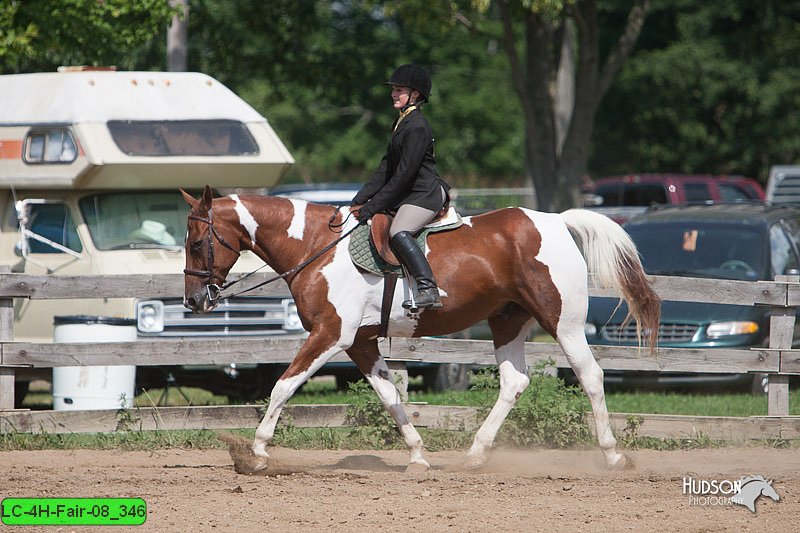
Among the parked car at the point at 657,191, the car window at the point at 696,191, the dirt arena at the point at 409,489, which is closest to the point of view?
the dirt arena at the point at 409,489

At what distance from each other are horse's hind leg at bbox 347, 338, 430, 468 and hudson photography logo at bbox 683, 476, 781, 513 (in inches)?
75.4

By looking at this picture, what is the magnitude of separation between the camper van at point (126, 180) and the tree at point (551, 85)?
7.50m

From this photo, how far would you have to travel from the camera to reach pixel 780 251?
1238 centimetres

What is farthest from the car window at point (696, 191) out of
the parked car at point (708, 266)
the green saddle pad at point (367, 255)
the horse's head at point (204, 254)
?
the horse's head at point (204, 254)

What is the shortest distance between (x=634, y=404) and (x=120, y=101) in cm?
581

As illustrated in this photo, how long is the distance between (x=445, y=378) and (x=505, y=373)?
411 cm

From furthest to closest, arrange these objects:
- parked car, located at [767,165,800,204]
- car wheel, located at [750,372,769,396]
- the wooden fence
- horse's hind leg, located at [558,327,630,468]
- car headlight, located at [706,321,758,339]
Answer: parked car, located at [767,165,800,204] < car wheel, located at [750,372,769,396] < car headlight, located at [706,321,758,339] < the wooden fence < horse's hind leg, located at [558,327,630,468]

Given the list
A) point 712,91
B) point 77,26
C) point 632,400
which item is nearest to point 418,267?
point 632,400

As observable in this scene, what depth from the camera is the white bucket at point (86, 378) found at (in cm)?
1009

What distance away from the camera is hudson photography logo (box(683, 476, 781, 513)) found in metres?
6.94

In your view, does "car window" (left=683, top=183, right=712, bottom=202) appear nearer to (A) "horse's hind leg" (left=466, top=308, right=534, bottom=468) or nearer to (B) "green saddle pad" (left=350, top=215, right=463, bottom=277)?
(A) "horse's hind leg" (left=466, top=308, right=534, bottom=468)

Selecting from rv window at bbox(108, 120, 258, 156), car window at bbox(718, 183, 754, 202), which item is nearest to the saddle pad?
rv window at bbox(108, 120, 258, 156)

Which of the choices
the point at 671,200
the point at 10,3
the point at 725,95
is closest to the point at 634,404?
the point at 10,3

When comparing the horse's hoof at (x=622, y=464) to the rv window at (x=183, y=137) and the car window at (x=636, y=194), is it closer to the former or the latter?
the rv window at (x=183, y=137)
